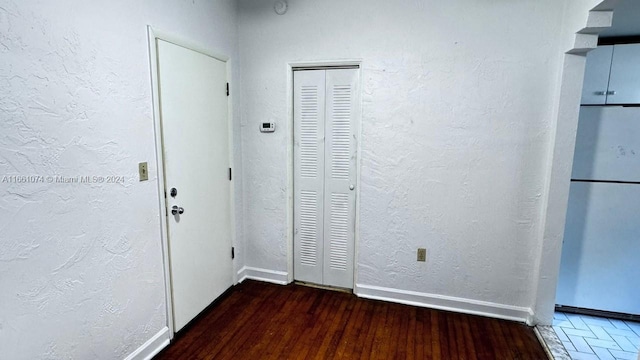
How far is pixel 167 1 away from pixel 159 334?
2.10 meters

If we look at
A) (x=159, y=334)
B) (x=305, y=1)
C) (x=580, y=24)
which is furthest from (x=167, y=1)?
(x=580, y=24)

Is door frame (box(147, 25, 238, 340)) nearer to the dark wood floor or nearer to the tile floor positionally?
the dark wood floor

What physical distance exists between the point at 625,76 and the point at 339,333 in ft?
9.85

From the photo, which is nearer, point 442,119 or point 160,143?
point 160,143

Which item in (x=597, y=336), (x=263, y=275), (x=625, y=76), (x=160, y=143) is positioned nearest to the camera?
(x=160, y=143)

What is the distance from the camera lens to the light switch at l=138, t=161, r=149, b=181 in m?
1.84

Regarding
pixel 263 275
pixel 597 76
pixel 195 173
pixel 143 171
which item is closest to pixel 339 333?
pixel 263 275

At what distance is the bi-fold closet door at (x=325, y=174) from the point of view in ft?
8.57

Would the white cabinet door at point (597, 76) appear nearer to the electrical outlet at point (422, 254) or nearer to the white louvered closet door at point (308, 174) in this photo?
the electrical outlet at point (422, 254)

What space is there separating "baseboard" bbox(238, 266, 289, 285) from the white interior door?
28 centimetres

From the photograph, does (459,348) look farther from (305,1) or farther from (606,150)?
(305,1)

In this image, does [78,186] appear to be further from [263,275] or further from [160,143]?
[263,275]

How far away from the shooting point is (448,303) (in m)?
2.54

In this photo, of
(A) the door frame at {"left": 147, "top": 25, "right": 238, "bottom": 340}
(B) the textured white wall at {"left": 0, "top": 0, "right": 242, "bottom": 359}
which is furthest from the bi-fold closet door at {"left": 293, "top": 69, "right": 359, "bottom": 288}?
(B) the textured white wall at {"left": 0, "top": 0, "right": 242, "bottom": 359}
